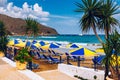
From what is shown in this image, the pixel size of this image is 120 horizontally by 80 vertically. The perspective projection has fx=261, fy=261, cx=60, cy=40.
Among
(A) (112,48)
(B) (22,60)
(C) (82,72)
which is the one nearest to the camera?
(A) (112,48)

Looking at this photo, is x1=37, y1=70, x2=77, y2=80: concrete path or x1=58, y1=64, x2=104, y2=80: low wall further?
x1=37, y1=70, x2=77, y2=80: concrete path

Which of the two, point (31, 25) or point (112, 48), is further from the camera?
point (31, 25)

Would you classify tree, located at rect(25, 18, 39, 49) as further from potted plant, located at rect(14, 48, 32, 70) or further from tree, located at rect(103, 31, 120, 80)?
tree, located at rect(103, 31, 120, 80)

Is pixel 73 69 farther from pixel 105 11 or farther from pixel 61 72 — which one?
pixel 105 11

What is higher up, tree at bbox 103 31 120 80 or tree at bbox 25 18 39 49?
tree at bbox 25 18 39 49

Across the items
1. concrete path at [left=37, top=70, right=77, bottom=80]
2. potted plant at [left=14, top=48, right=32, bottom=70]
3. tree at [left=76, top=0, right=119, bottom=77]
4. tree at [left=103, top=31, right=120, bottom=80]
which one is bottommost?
concrete path at [left=37, top=70, right=77, bottom=80]

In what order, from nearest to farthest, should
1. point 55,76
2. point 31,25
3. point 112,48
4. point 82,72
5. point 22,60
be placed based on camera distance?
1. point 112,48
2. point 82,72
3. point 55,76
4. point 22,60
5. point 31,25

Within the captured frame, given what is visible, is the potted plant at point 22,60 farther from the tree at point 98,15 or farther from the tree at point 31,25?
the tree at point 31,25

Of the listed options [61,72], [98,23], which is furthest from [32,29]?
[98,23]

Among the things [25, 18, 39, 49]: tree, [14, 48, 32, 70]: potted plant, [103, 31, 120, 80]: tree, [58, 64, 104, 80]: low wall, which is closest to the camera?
[103, 31, 120, 80]: tree

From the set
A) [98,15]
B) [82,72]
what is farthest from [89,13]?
[82,72]

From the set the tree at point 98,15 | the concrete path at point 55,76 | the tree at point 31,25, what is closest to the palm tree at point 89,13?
the tree at point 98,15

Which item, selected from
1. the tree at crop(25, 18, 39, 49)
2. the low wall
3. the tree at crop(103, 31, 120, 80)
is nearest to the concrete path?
the low wall

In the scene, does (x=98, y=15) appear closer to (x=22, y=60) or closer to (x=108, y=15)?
(x=108, y=15)
